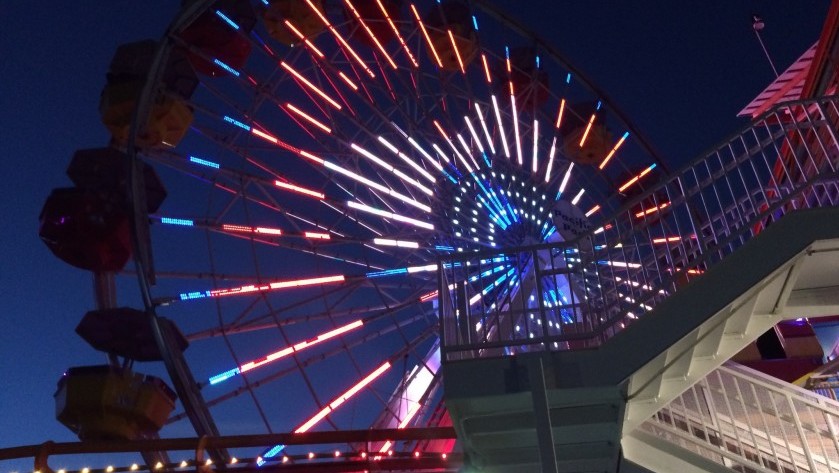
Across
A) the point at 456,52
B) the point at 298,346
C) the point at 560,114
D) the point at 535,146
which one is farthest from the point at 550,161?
the point at 298,346

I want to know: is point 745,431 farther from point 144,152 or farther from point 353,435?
point 144,152

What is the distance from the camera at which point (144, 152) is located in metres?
10.4

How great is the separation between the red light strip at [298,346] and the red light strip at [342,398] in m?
0.81

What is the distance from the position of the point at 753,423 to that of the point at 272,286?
668 centimetres

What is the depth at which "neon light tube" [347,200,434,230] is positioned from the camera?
1188 cm

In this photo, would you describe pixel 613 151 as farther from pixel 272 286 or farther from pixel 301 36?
pixel 272 286

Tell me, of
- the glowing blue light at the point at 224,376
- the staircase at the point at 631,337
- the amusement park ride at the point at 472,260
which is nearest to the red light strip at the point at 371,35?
the amusement park ride at the point at 472,260

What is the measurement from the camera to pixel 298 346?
1074cm

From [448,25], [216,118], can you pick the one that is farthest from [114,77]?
[448,25]

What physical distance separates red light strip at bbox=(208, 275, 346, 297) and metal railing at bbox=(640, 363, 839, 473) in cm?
567

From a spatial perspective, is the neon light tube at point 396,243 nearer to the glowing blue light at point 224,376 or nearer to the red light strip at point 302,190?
the red light strip at point 302,190

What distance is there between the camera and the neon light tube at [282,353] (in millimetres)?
9804

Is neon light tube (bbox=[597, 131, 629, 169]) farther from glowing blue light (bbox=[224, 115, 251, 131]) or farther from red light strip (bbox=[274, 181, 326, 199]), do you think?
glowing blue light (bbox=[224, 115, 251, 131])

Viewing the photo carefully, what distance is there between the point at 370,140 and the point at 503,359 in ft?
27.1
